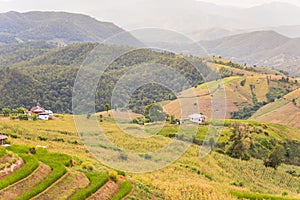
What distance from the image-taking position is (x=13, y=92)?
95.9 metres

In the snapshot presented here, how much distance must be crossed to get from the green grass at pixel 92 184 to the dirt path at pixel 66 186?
304 mm

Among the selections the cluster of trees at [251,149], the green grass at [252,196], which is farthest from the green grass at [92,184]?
the cluster of trees at [251,149]

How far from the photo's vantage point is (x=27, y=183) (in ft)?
57.5

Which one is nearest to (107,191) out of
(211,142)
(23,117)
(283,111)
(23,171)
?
(23,171)

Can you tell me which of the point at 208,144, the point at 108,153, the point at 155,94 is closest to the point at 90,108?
the point at 108,153

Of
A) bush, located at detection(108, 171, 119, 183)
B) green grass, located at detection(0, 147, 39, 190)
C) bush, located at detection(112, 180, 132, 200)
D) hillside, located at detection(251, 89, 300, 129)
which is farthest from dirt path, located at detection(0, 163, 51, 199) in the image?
hillside, located at detection(251, 89, 300, 129)

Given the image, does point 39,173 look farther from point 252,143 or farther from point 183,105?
point 252,143

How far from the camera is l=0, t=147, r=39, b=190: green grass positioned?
16781 millimetres

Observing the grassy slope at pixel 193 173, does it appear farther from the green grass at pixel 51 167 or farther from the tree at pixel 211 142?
the tree at pixel 211 142

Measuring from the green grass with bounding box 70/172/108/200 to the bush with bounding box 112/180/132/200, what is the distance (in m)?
0.95

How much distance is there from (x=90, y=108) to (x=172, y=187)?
24.3 ft

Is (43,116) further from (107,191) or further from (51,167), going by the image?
(107,191)

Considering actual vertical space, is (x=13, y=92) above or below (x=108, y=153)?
below

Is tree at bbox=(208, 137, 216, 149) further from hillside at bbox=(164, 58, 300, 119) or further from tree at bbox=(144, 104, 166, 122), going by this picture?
hillside at bbox=(164, 58, 300, 119)
